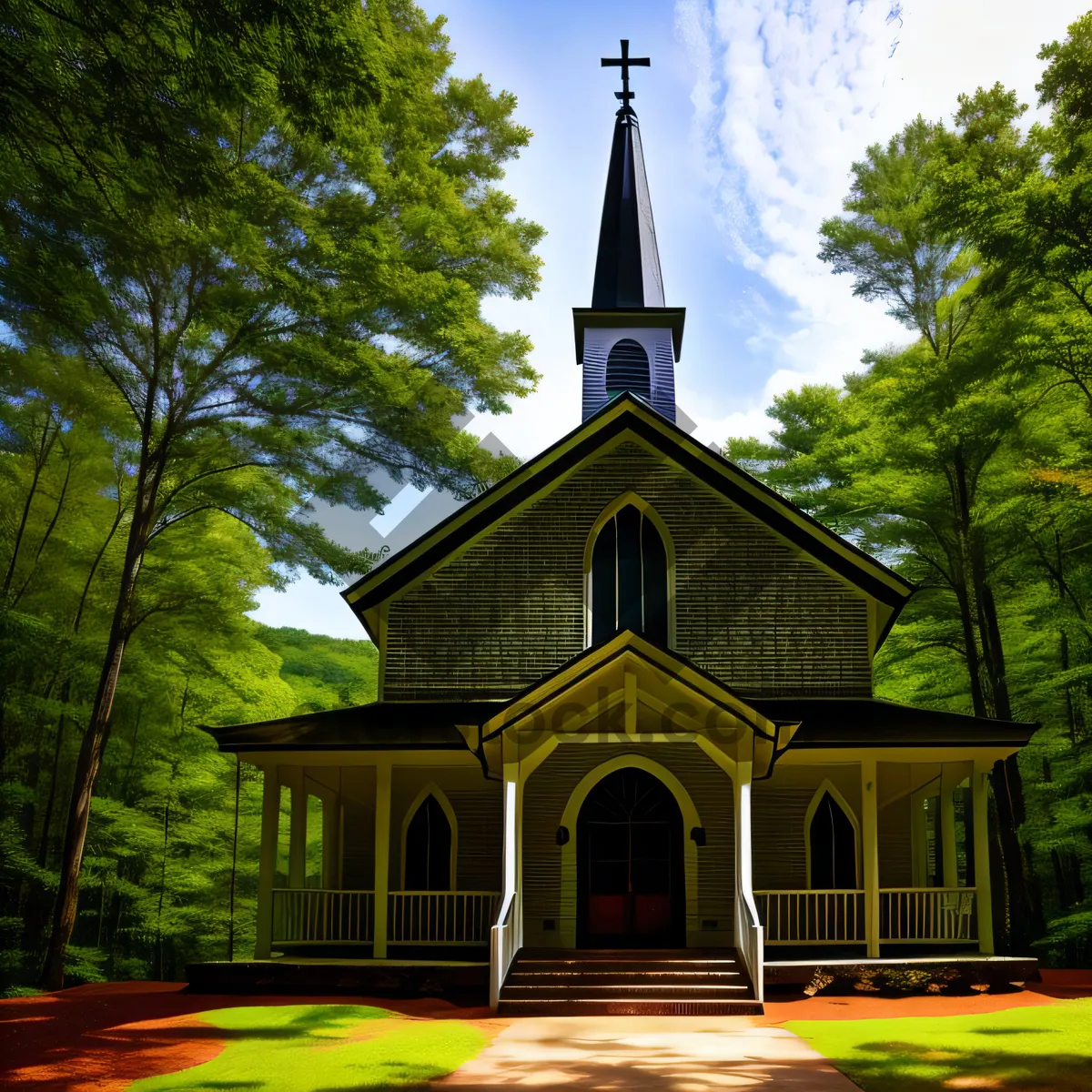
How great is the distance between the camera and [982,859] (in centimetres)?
1480

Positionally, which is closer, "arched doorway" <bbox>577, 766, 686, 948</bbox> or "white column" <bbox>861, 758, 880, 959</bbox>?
"white column" <bbox>861, 758, 880, 959</bbox>

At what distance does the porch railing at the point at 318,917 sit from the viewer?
15.4 meters

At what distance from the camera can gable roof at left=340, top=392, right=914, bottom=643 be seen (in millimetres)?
17234

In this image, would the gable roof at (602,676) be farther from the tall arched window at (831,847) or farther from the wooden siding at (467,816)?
the tall arched window at (831,847)

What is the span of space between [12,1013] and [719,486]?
12.4m

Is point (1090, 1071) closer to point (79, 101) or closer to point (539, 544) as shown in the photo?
point (539, 544)

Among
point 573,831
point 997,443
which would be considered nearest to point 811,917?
point 573,831

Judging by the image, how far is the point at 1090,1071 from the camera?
8672 mm

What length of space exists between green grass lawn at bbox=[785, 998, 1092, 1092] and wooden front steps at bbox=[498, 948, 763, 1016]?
4.08 ft

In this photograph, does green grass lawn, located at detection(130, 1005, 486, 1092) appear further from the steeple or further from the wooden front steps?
the steeple

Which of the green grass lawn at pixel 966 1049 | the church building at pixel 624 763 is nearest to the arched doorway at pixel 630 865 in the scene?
the church building at pixel 624 763

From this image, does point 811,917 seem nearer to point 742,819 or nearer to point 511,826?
point 742,819

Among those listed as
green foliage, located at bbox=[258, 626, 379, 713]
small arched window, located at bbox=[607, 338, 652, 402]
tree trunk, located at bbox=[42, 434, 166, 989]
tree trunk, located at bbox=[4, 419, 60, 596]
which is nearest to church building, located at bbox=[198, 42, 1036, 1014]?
small arched window, located at bbox=[607, 338, 652, 402]

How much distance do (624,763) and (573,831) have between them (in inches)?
48.7
